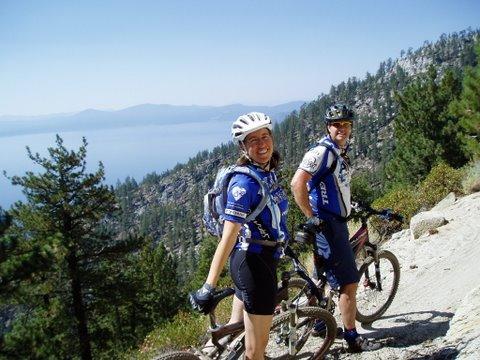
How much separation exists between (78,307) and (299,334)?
41.9 feet

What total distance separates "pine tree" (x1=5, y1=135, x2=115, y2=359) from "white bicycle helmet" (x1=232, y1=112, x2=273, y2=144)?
12.8 m

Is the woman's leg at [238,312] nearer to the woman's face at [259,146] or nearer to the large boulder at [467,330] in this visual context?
the woman's face at [259,146]

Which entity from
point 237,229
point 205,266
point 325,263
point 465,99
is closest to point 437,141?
point 465,99

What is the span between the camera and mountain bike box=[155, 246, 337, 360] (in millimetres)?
3324

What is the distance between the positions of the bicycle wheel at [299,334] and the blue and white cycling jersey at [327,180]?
40.7 inches

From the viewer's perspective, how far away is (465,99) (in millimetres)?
16141

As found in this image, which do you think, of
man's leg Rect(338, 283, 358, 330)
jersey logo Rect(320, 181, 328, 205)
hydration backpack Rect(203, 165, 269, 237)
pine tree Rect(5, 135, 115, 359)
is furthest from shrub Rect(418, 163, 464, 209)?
pine tree Rect(5, 135, 115, 359)

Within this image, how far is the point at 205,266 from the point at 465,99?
88.5 feet

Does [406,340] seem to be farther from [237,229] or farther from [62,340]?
[62,340]

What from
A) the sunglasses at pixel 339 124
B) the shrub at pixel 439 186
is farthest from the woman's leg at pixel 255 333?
the shrub at pixel 439 186

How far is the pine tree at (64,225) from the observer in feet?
47.1

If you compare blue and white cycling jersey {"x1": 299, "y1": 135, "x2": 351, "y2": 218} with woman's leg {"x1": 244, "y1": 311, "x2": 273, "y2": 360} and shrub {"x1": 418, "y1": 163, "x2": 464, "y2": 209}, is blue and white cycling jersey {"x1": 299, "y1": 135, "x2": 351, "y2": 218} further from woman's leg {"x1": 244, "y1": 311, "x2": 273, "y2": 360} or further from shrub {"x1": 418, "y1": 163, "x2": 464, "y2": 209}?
shrub {"x1": 418, "y1": 163, "x2": 464, "y2": 209}

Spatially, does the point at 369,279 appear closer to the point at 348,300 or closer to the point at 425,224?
the point at 348,300

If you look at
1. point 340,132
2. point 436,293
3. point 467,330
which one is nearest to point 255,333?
point 467,330
